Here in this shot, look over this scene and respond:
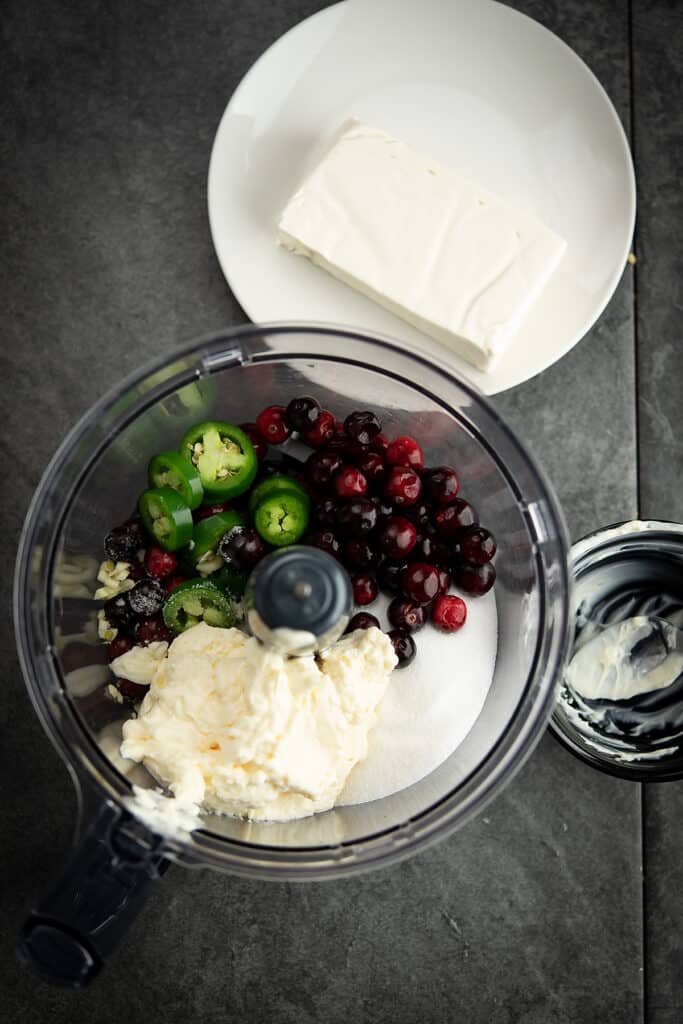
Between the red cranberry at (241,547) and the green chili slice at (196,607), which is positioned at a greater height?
the red cranberry at (241,547)

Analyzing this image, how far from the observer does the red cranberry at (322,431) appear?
1025 millimetres

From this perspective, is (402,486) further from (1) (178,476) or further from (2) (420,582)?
(1) (178,476)

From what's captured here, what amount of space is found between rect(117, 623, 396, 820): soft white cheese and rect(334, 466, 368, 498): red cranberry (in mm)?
181

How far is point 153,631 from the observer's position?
3.16 feet

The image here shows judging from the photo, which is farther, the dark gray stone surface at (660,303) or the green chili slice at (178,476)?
the dark gray stone surface at (660,303)

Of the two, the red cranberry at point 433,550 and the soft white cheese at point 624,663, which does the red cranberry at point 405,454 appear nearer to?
the red cranberry at point 433,550

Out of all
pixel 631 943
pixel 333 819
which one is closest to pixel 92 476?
pixel 333 819

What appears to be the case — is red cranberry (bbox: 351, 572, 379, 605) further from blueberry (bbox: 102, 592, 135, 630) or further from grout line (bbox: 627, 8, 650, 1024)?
grout line (bbox: 627, 8, 650, 1024)

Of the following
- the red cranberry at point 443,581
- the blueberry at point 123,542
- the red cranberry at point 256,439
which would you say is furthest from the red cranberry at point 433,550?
the blueberry at point 123,542

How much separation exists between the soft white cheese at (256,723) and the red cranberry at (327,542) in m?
0.12

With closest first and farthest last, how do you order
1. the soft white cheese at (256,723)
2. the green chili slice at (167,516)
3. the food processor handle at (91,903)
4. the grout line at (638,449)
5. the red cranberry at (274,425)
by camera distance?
the food processor handle at (91,903), the soft white cheese at (256,723), the green chili slice at (167,516), the red cranberry at (274,425), the grout line at (638,449)

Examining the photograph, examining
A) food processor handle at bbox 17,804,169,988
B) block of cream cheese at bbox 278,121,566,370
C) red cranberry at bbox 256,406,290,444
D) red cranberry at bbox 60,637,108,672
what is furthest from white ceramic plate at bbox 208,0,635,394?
food processor handle at bbox 17,804,169,988

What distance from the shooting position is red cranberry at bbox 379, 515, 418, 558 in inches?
38.4

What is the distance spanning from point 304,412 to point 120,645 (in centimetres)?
34
